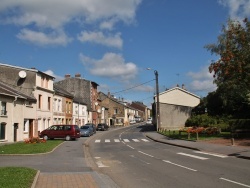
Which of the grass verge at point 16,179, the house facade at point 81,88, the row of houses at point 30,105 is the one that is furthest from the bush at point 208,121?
the grass verge at point 16,179

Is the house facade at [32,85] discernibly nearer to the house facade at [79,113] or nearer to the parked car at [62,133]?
the parked car at [62,133]

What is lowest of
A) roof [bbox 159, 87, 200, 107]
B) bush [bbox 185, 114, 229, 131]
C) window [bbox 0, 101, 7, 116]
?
bush [bbox 185, 114, 229, 131]

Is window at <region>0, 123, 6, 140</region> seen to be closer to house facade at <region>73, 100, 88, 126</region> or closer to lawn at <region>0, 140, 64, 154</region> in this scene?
lawn at <region>0, 140, 64, 154</region>

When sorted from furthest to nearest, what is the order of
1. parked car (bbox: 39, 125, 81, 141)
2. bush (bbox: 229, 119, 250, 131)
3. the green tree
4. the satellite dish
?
1. the satellite dish
2. parked car (bbox: 39, 125, 81, 141)
3. bush (bbox: 229, 119, 250, 131)
4. the green tree

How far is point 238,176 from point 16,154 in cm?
1354

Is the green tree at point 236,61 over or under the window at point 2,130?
over

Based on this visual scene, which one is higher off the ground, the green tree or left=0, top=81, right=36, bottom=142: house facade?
the green tree

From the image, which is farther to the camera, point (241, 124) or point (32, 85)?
point (32, 85)

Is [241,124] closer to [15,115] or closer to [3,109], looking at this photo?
[15,115]

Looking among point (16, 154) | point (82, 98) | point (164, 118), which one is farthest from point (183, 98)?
point (16, 154)

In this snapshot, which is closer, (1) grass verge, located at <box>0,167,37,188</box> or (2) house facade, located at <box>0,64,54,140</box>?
(1) grass verge, located at <box>0,167,37,188</box>

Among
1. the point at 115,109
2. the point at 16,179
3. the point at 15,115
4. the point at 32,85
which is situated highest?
the point at 32,85

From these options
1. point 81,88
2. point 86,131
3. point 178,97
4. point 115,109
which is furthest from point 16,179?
point 115,109

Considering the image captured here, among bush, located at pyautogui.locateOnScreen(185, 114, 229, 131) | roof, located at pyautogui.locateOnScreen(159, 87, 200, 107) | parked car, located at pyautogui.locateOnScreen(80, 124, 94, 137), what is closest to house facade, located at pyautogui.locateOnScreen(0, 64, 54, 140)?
parked car, located at pyautogui.locateOnScreen(80, 124, 94, 137)
